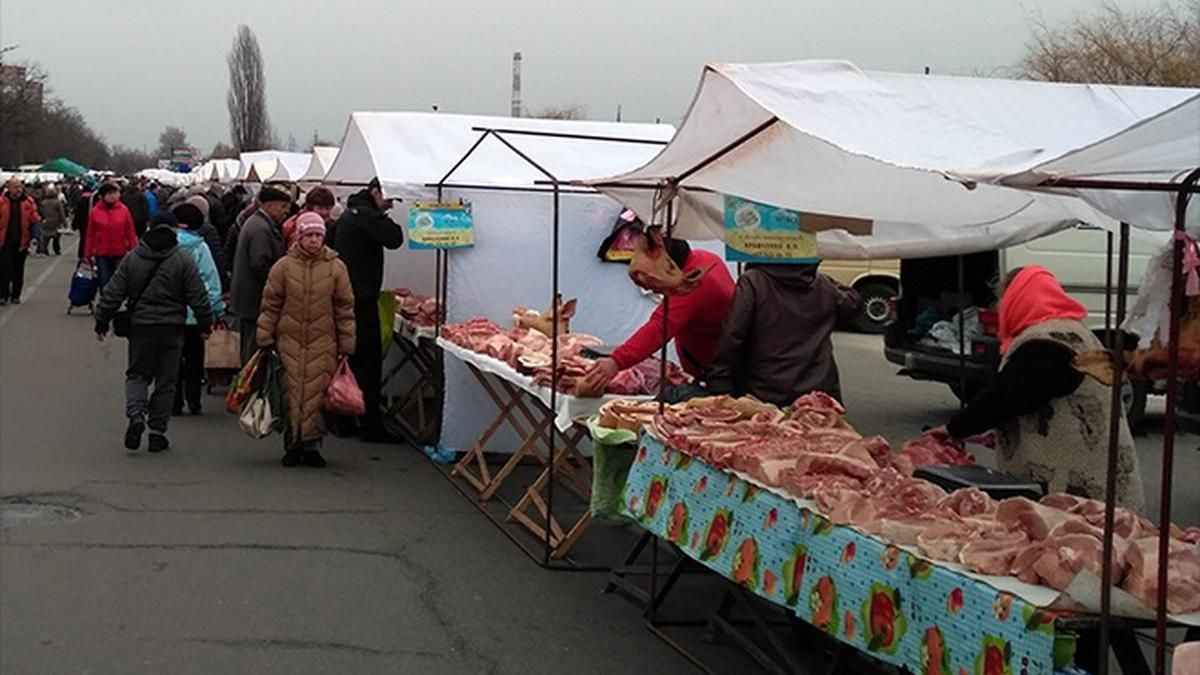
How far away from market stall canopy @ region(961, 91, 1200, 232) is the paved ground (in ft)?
10.3

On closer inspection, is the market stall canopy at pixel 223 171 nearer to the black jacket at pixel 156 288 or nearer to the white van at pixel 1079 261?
→ the white van at pixel 1079 261

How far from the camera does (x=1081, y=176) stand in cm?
360

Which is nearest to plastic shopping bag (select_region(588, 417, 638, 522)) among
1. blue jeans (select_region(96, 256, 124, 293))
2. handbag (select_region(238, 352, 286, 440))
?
handbag (select_region(238, 352, 286, 440))

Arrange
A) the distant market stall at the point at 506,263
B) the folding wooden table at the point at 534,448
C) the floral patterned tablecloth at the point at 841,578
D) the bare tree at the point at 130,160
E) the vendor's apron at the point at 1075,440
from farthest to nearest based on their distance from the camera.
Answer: the bare tree at the point at 130,160 → the distant market stall at the point at 506,263 → the folding wooden table at the point at 534,448 → the vendor's apron at the point at 1075,440 → the floral patterned tablecloth at the point at 841,578

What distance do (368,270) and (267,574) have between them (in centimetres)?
433

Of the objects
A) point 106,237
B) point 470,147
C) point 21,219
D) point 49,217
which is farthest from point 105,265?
point 49,217

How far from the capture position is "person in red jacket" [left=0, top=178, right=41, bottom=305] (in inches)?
835

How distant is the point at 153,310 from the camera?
10125 mm

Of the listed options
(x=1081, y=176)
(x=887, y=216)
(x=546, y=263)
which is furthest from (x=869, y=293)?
(x=1081, y=176)

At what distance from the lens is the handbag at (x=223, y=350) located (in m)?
11.8

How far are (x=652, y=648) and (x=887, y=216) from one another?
2.26 meters

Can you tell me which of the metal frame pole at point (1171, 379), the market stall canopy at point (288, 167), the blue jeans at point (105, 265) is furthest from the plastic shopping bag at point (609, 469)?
the market stall canopy at point (288, 167)

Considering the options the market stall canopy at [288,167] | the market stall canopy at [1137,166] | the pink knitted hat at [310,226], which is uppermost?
the market stall canopy at [288,167]

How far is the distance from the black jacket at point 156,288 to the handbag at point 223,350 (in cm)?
150
